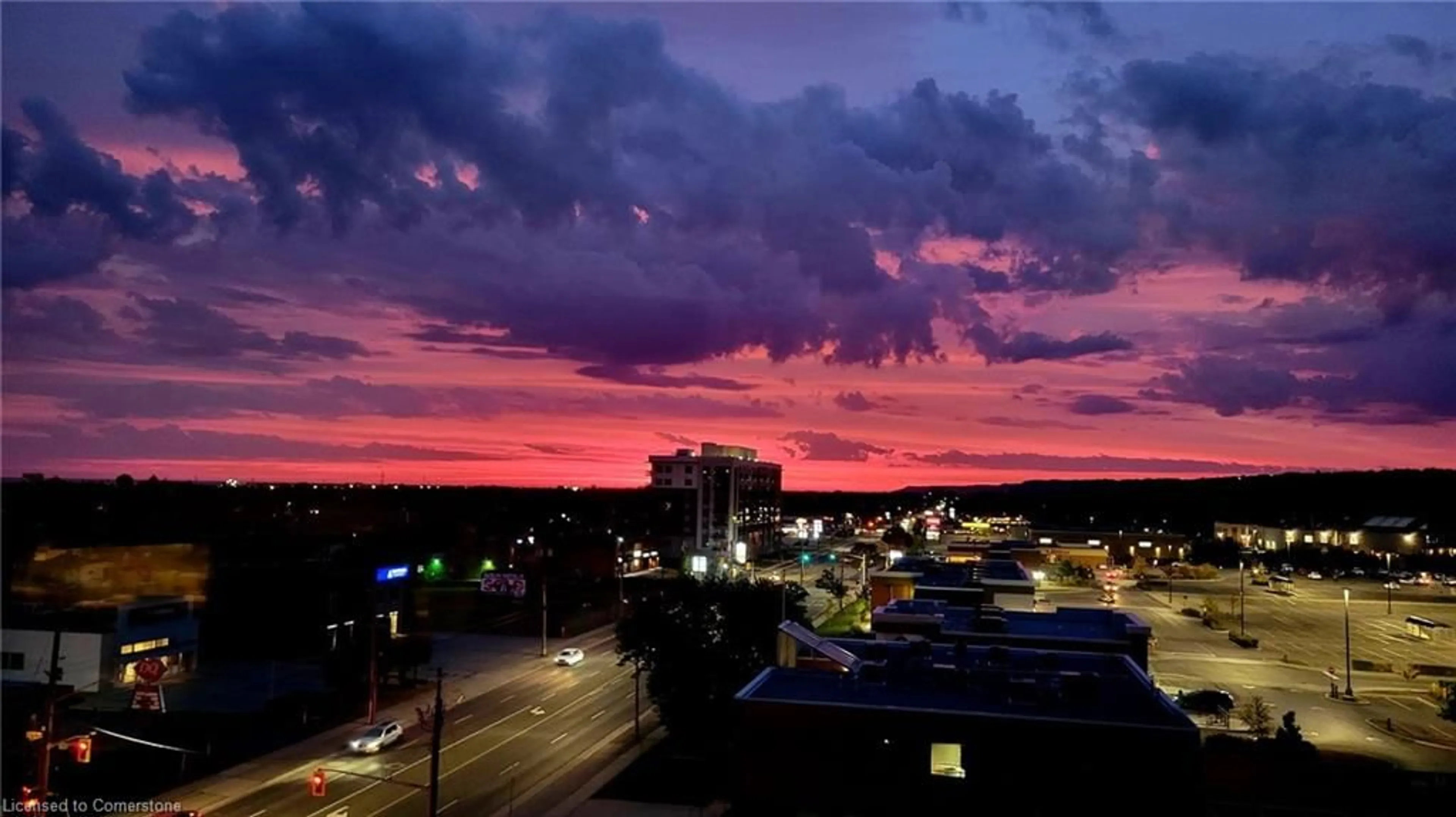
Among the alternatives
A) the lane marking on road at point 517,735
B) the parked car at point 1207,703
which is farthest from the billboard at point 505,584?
the parked car at point 1207,703

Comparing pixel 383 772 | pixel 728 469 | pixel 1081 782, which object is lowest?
pixel 383 772

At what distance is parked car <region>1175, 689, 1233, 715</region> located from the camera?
53.5m

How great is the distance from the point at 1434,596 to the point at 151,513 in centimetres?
16010

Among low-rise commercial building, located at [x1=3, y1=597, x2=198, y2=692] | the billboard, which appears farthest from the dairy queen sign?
the billboard

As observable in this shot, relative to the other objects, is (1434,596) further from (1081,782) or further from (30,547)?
(30,547)

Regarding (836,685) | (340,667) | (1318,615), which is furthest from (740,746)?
(1318,615)

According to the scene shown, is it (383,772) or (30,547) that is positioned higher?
(30,547)

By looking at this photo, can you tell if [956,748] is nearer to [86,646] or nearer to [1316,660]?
[86,646]

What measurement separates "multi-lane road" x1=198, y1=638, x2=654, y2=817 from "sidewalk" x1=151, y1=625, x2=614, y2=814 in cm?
70

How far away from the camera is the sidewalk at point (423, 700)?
37.2 meters

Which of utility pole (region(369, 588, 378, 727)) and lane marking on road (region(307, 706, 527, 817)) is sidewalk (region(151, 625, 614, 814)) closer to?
utility pole (region(369, 588, 378, 727))

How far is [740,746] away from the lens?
29.0 m

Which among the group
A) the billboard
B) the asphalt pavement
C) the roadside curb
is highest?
the billboard

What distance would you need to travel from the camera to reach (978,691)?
1208 inches
